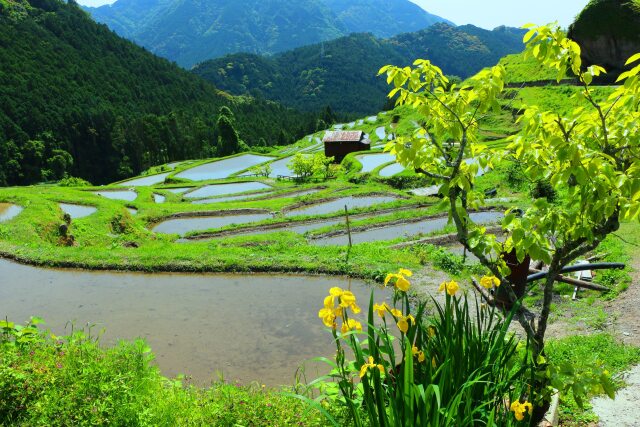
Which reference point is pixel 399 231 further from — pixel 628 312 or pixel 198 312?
pixel 198 312

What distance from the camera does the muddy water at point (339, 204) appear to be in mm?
30970

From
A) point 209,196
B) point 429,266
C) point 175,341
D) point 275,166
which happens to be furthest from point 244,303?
point 275,166

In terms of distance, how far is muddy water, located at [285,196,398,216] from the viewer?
30970 mm

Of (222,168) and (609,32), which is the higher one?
(609,32)

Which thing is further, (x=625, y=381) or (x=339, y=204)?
(x=339, y=204)

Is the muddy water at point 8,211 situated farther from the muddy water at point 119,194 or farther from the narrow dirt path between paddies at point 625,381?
the narrow dirt path between paddies at point 625,381

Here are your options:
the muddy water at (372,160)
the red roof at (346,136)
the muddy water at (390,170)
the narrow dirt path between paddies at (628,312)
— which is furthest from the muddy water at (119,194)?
the narrow dirt path between paddies at (628,312)

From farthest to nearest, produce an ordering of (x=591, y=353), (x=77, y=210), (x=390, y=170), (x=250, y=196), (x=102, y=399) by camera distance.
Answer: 1. (x=390, y=170)
2. (x=250, y=196)
3. (x=77, y=210)
4. (x=591, y=353)
5. (x=102, y=399)

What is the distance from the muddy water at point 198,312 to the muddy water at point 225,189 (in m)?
26.9

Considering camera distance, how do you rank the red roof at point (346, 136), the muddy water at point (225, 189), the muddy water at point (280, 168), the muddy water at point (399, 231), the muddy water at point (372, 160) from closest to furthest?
1. the muddy water at point (399, 231)
2. the muddy water at point (225, 189)
3. the muddy water at point (372, 160)
4. the muddy water at point (280, 168)
5. the red roof at point (346, 136)

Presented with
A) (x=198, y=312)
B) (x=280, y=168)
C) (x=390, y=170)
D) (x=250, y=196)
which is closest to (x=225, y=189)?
(x=250, y=196)

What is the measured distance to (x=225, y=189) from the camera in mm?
45281

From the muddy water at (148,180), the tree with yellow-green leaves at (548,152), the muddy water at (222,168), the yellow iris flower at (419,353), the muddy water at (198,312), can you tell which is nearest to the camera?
the tree with yellow-green leaves at (548,152)

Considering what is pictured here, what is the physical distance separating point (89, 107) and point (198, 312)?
125 metres
